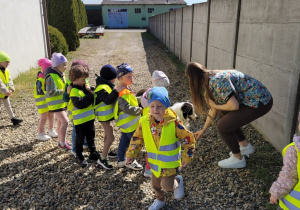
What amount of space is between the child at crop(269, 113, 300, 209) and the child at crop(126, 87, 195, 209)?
860 mm

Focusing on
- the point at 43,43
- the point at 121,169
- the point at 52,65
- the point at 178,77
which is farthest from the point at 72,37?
the point at 121,169

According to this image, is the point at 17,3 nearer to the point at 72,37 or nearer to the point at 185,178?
the point at 72,37

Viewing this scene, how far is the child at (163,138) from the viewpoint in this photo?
2557 millimetres

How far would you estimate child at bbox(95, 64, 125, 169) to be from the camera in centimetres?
338

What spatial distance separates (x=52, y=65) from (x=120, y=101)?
1.45m

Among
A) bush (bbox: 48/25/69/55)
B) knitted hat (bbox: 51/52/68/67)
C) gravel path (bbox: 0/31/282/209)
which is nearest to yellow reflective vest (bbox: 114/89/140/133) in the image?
gravel path (bbox: 0/31/282/209)

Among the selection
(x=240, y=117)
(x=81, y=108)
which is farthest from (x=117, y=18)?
(x=240, y=117)

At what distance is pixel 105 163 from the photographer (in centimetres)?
379

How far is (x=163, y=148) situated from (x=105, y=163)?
4.69 ft

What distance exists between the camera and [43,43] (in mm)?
12188

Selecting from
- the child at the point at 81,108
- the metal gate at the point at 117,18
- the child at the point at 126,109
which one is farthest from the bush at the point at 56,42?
Result: the metal gate at the point at 117,18

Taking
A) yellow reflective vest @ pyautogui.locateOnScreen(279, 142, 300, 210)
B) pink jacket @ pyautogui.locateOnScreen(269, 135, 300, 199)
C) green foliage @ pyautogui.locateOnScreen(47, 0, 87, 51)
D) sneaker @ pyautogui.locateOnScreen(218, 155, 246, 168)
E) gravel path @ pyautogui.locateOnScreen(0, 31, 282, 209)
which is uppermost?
green foliage @ pyautogui.locateOnScreen(47, 0, 87, 51)

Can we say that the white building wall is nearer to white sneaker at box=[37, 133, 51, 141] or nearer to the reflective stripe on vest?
white sneaker at box=[37, 133, 51, 141]

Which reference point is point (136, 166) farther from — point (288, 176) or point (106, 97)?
point (288, 176)
